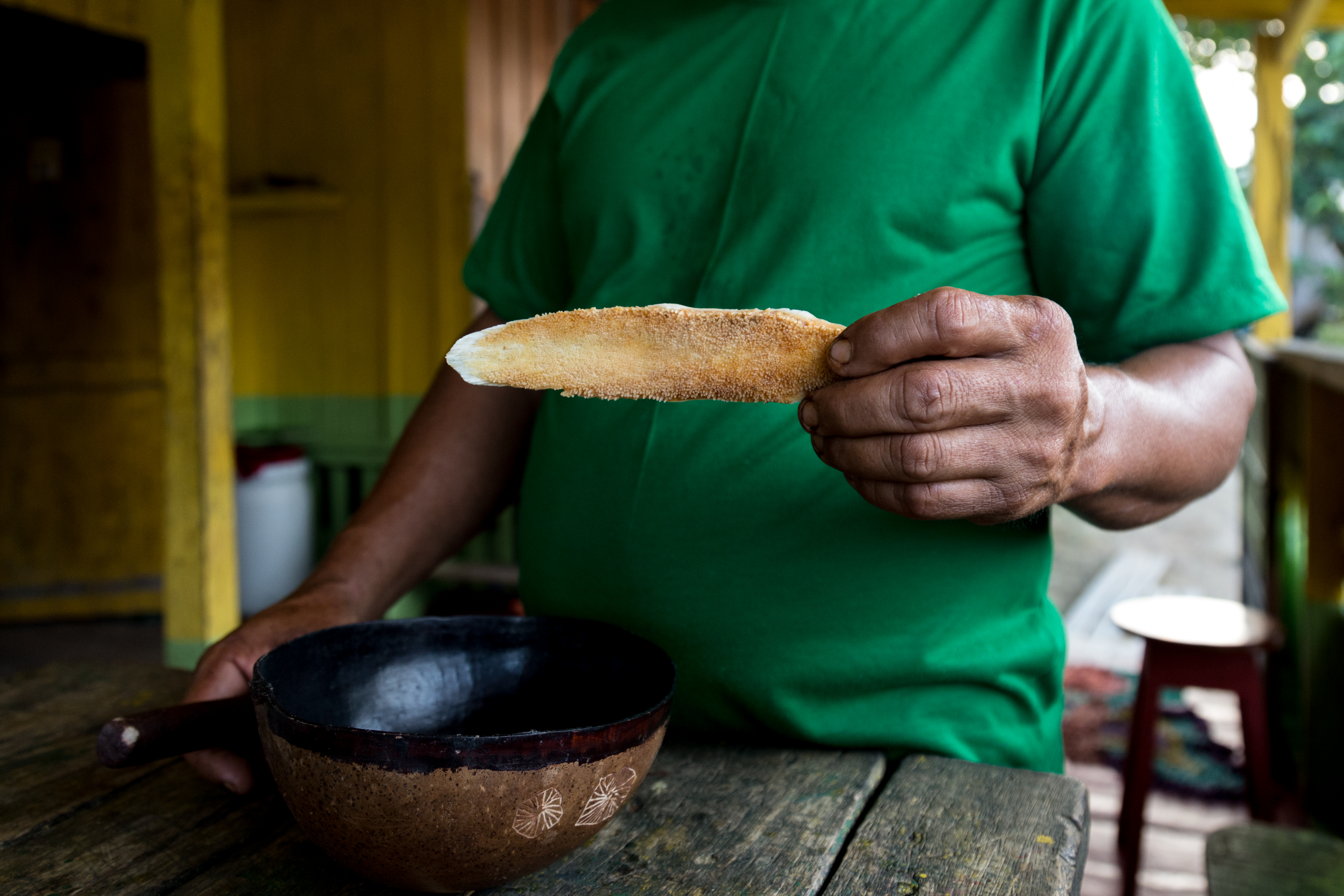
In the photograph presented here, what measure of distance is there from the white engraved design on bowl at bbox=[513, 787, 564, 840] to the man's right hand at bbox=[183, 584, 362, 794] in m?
0.34

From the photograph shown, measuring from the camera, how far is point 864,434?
0.68 m

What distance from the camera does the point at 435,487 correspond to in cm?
125

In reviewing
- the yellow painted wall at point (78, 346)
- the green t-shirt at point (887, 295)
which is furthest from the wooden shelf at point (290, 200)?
the green t-shirt at point (887, 295)

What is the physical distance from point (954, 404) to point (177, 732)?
644 millimetres

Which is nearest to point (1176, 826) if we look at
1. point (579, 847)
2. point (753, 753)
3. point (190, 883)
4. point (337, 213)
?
point (753, 753)

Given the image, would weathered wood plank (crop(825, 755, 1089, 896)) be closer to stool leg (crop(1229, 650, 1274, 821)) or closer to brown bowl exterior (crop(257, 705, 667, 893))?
brown bowl exterior (crop(257, 705, 667, 893))

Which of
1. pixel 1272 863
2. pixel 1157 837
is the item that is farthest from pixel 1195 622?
pixel 1272 863

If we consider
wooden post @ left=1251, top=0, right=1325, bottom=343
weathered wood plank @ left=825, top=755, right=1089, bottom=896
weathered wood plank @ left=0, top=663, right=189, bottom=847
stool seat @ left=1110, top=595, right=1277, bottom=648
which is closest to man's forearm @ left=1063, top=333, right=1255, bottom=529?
weathered wood plank @ left=825, top=755, right=1089, bottom=896

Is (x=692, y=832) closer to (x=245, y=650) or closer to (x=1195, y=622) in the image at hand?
(x=245, y=650)

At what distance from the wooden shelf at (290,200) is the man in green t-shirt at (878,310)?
4137 mm

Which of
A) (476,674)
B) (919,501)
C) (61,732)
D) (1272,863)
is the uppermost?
(919,501)

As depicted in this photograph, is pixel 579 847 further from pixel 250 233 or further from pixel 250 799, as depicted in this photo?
pixel 250 233

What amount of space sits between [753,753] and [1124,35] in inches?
30.5

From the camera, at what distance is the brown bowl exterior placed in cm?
62
